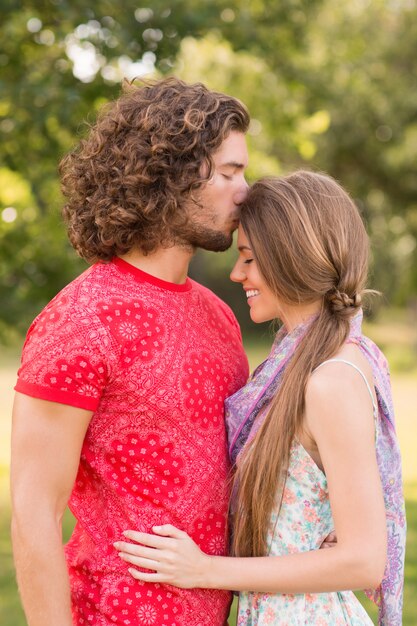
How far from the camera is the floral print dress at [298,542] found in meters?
2.24

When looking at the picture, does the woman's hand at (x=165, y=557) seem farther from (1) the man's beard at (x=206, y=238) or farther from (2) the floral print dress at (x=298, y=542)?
(1) the man's beard at (x=206, y=238)

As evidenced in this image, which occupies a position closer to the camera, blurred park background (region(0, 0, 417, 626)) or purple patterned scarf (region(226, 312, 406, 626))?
purple patterned scarf (region(226, 312, 406, 626))

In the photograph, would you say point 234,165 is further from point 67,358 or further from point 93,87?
point 93,87

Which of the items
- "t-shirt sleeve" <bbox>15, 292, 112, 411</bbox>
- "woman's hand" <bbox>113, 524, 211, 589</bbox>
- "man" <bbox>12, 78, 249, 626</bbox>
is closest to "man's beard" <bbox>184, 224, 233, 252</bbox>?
"man" <bbox>12, 78, 249, 626</bbox>

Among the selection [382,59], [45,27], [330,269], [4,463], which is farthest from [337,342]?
[382,59]

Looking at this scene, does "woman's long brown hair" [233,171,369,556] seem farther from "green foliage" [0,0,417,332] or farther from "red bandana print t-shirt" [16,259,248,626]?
"green foliage" [0,0,417,332]

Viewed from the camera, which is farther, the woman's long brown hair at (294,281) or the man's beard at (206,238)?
the man's beard at (206,238)

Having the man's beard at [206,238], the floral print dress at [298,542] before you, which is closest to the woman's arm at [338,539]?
the floral print dress at [298,542]

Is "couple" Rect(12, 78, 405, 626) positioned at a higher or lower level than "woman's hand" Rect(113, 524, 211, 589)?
higher

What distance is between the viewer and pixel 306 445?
7.20ft

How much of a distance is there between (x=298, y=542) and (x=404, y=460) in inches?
310

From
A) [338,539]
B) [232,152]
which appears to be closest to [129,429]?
[338,539]

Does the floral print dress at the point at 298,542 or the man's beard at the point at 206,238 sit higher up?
the man's beard at the point at 206,238

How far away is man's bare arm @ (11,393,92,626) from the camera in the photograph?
1974 mm
